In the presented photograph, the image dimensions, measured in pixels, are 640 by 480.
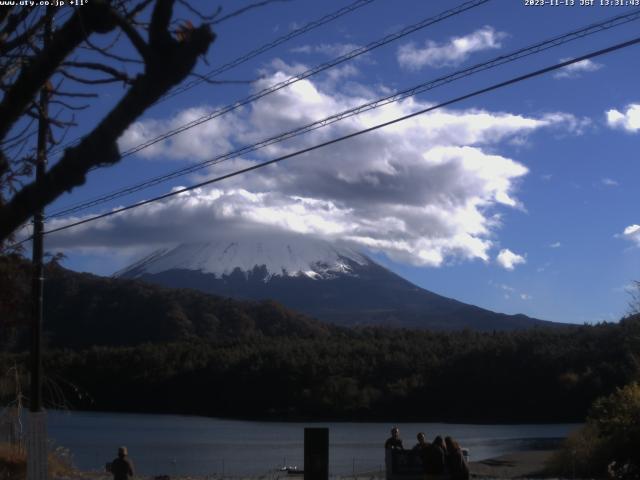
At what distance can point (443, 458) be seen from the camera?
1374cm

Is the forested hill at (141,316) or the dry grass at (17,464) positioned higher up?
the forested hill at (141,316)

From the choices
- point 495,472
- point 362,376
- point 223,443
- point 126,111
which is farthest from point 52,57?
point 362,376

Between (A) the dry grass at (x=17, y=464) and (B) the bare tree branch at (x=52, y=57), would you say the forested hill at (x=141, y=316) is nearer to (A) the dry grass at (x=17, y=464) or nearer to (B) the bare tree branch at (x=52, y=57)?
(A) the dry grass at (x=17, y=464)

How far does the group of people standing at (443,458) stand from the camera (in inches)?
511

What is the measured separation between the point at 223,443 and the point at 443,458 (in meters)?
28.5

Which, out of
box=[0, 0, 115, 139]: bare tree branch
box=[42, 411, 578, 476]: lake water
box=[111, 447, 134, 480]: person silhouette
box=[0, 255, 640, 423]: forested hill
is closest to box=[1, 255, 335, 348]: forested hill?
box=[0, 255, 640, 423]: forested hill

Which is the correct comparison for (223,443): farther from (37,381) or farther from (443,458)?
(443,458)

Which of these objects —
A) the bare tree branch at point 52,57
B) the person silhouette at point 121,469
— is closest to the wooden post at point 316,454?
the person silhouette at point 121,469

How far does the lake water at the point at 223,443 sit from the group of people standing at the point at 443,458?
12990mm

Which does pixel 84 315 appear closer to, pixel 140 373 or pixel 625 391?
pixel 140 373

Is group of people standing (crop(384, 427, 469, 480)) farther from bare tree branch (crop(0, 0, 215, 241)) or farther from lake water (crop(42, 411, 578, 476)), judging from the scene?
lake water (crop(42, 411, 578, 476))

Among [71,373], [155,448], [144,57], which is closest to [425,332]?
[71,373]

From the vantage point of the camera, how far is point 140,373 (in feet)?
232

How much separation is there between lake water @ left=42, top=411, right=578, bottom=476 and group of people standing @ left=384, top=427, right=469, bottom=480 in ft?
42.6
